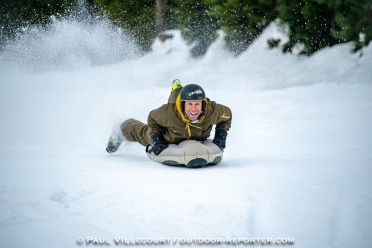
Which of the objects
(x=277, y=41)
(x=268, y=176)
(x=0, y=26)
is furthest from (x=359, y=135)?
(x=0, y=26)

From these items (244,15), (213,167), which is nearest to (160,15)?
(244,15)

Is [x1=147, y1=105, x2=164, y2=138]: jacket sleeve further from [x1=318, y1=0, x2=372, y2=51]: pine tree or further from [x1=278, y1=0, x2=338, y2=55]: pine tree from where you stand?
[x1=278, y1=0, x2=338, y2=55]: pine tree

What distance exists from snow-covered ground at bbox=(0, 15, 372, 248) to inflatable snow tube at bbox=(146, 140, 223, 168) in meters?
0.11

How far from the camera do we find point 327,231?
2398 millimetres

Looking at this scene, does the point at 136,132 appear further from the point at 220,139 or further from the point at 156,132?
the point at 220,139

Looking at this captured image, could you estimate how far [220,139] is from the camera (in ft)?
14.6

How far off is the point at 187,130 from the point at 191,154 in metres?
0.41

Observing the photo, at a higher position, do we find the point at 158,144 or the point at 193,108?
the point at 193,108

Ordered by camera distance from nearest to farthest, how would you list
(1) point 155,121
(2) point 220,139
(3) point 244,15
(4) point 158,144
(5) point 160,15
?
(4) point 158,144 → (1) point 155,121 → (2) point 220,139 → (3) point 244,15 → (5) point 160,15

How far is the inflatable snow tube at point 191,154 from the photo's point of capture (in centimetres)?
400

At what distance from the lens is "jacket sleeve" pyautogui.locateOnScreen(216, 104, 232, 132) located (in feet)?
14.6

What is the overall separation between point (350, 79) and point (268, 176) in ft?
22.7

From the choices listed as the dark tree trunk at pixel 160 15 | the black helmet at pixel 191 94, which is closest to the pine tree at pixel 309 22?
the dark tree trunk at pixel 160 15

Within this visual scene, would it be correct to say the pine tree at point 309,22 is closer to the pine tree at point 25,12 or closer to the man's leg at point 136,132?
the man's leg at point 136,132
